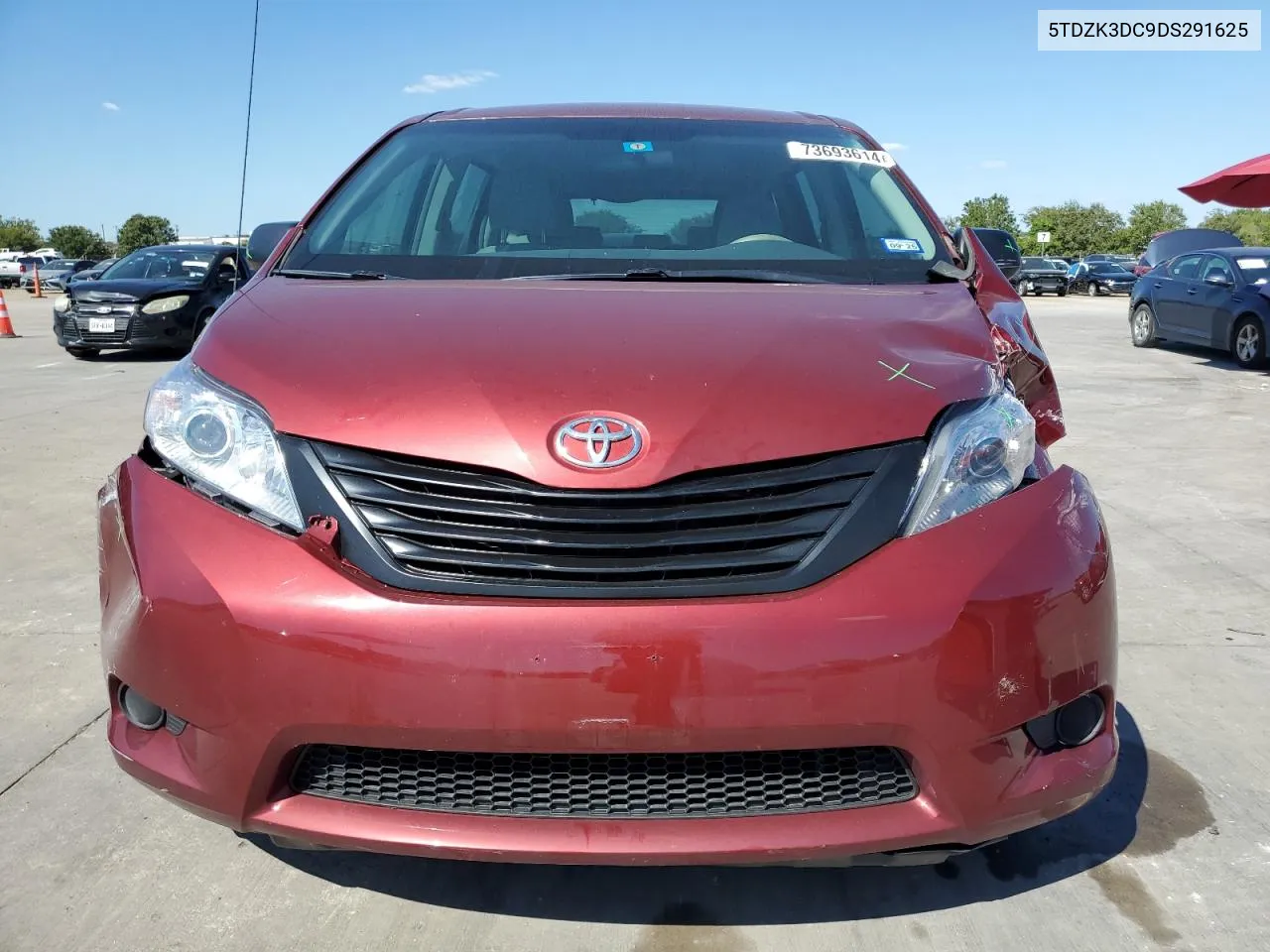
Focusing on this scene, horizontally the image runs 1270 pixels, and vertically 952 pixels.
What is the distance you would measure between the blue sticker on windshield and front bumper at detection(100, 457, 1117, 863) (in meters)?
1.00

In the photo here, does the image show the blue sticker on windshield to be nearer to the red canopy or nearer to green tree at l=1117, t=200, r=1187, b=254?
the red canopy

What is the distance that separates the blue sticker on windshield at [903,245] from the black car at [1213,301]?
10.4 metres

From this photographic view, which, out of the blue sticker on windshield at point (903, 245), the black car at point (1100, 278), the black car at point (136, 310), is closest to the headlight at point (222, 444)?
the blue sticker on windshield at point (903, 245)

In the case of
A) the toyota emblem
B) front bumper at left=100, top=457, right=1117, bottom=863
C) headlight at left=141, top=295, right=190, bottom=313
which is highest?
the toyota emblem

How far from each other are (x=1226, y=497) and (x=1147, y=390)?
4.82 metres

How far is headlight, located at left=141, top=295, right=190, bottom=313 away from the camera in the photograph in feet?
38.6

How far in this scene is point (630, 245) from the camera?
8.58 ft

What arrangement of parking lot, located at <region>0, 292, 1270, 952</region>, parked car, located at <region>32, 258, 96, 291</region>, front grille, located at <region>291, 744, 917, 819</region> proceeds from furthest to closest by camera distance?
1. parked car, located at <region>32, 258, 96, 291</region>
2. parking lot, located at <region>0, 292, 1270, 952</region>
3. front grille, located at <region>291, 744, 917, 819</region>

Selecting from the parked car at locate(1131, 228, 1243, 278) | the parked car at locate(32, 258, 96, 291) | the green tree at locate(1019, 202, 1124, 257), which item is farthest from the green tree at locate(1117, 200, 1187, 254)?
the parked car at locate(32, 258, 96, 291)

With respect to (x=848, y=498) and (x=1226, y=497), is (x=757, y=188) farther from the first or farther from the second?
(x=1226, y=497)

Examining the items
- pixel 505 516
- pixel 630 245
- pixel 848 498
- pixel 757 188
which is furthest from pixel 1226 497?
pixel 505 516

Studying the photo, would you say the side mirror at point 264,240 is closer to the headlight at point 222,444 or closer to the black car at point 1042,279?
the headlight at point 222,444

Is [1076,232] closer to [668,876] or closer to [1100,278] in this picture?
[1100,278]

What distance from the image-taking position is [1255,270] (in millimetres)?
11852
